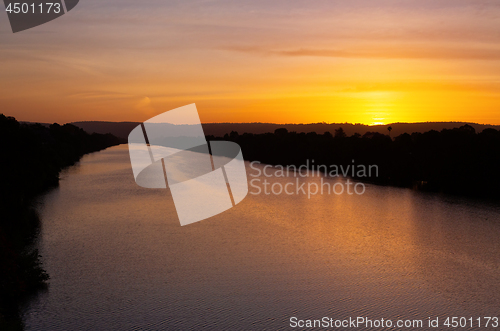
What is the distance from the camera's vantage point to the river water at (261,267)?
1048 centimetres

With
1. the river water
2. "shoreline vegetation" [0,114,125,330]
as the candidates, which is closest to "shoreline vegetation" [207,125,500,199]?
the river water

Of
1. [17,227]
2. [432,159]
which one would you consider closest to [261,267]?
[17,227]

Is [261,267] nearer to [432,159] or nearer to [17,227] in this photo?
[17,227]

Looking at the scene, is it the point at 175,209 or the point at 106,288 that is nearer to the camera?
the point at 106,288

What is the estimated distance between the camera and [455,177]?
3391cm

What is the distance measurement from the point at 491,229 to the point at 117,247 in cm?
1695

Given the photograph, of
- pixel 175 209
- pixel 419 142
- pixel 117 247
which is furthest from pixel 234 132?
pixel 117 247

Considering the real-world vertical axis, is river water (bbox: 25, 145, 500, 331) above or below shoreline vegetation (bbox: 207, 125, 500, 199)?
above

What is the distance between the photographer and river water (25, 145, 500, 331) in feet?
34.4

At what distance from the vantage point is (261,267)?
14.0 meters

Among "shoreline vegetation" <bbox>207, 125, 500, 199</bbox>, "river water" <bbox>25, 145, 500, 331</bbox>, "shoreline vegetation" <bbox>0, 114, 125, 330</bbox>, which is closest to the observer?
"shoreline vegetation" <bbox>0, 114, 125, 330</bbox>

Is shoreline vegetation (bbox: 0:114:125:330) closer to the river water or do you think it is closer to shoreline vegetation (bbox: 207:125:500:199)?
the river water

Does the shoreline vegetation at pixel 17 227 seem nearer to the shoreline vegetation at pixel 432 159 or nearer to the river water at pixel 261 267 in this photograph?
the river water at pixel 261 267

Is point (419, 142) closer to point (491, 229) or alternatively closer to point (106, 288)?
point (491, 229)
